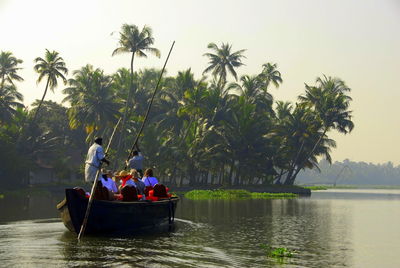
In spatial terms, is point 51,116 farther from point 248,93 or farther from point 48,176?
point 248,93

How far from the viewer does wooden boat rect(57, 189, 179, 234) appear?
17.1 m

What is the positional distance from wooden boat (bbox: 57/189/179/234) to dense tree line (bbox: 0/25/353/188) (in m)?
35.1

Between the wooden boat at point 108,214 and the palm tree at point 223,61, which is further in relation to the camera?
the palm tree at point 223,61

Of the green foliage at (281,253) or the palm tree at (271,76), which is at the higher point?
the palm tree at (271,76)

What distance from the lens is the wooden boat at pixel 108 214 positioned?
17.1 m

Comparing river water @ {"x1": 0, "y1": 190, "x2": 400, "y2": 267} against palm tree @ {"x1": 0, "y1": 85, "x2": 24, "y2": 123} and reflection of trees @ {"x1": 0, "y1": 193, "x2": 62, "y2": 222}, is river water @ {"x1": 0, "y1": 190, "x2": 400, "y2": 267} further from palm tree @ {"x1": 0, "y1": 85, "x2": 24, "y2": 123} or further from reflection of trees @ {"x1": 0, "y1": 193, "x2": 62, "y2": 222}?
palm tree @ {"x1": 0, "y1": 85, "x2": 24, "y2": 123}

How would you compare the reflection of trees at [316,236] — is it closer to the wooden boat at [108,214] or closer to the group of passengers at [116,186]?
the wooden boat at [108,214]

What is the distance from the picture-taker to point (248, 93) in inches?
2803

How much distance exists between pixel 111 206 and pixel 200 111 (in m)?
42.9

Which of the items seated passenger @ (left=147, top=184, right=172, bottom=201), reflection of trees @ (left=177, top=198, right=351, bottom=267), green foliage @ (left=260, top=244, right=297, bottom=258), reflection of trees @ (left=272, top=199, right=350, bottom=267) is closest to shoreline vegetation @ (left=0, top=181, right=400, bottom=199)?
reflection of trees @ (left=177, top=198, right=351, bottom=267)

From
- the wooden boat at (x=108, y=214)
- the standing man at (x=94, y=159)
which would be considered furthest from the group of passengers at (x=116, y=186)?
the wooden boat at (x=108, y=214)

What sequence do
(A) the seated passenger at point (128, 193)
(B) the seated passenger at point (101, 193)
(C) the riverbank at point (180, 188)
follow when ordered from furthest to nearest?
1. (C) the riverbank at point (180, 188)
2. (A) the seated passenger at point (128, 193)
3. (B) the seated passenger at point (101, 193)

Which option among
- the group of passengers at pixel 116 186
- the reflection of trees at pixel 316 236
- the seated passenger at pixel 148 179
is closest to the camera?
the reflection of trees at pixel 316 236

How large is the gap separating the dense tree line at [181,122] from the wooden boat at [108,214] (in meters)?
35.1
